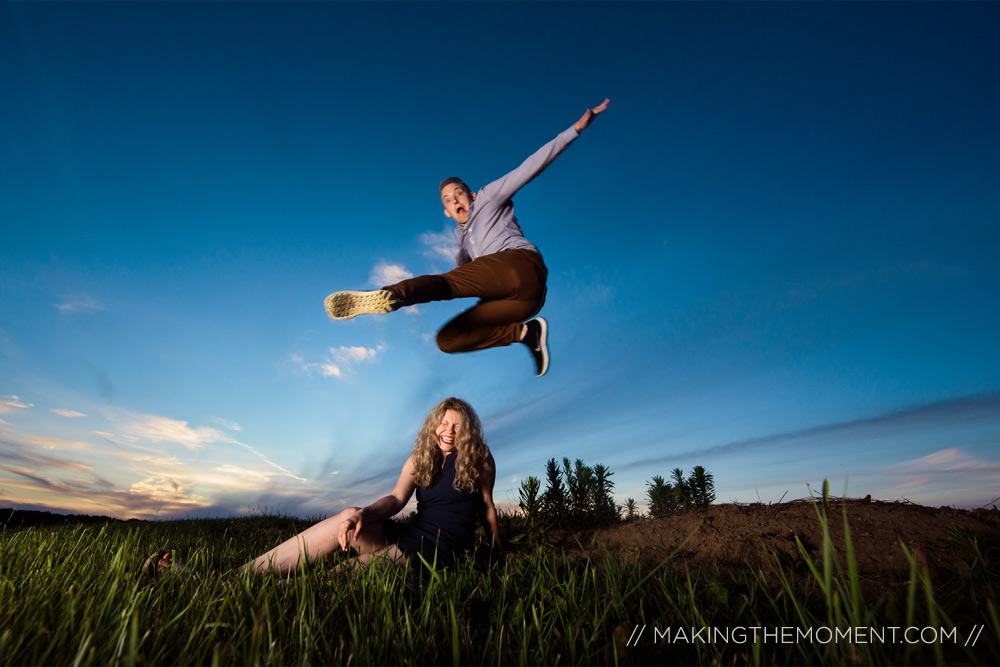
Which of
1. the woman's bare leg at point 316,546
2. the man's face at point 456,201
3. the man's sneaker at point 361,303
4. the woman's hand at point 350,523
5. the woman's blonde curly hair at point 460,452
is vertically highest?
the man's face at point 456,201

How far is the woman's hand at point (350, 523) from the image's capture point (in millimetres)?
2716

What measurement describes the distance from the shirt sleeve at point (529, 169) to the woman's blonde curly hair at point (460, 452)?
1942 millimetres

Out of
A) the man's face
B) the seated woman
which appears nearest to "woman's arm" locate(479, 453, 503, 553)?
the seated woman

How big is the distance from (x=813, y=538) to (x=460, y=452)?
3030mm

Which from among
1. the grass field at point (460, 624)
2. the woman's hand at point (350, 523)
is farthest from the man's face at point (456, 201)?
the grass field at point (460, 624)

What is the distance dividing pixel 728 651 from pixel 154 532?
666 centimetres

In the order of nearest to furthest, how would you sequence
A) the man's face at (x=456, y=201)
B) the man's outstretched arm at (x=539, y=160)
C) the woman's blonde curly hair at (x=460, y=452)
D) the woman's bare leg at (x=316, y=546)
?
the woman's bare leg at (x=316, y=546) → the woman's blonde curly hair at (x=460, y=452) → the man's outstretched arm at (x=539, y=160) → the man's face at (x=456, y=201)

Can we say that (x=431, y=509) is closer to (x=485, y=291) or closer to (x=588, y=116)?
(x=485, y=291)

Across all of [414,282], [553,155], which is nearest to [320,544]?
[414,282]

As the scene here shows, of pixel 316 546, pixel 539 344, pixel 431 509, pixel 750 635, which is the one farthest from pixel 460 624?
pixel 539 344

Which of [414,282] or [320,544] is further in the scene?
[414,282]

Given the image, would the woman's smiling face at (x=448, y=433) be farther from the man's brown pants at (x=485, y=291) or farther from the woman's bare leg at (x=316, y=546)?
the woman's bare leg at (x=316, y=546)

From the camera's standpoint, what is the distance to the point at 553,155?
13.6 feet

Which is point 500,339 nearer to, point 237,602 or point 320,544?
point 320,544
